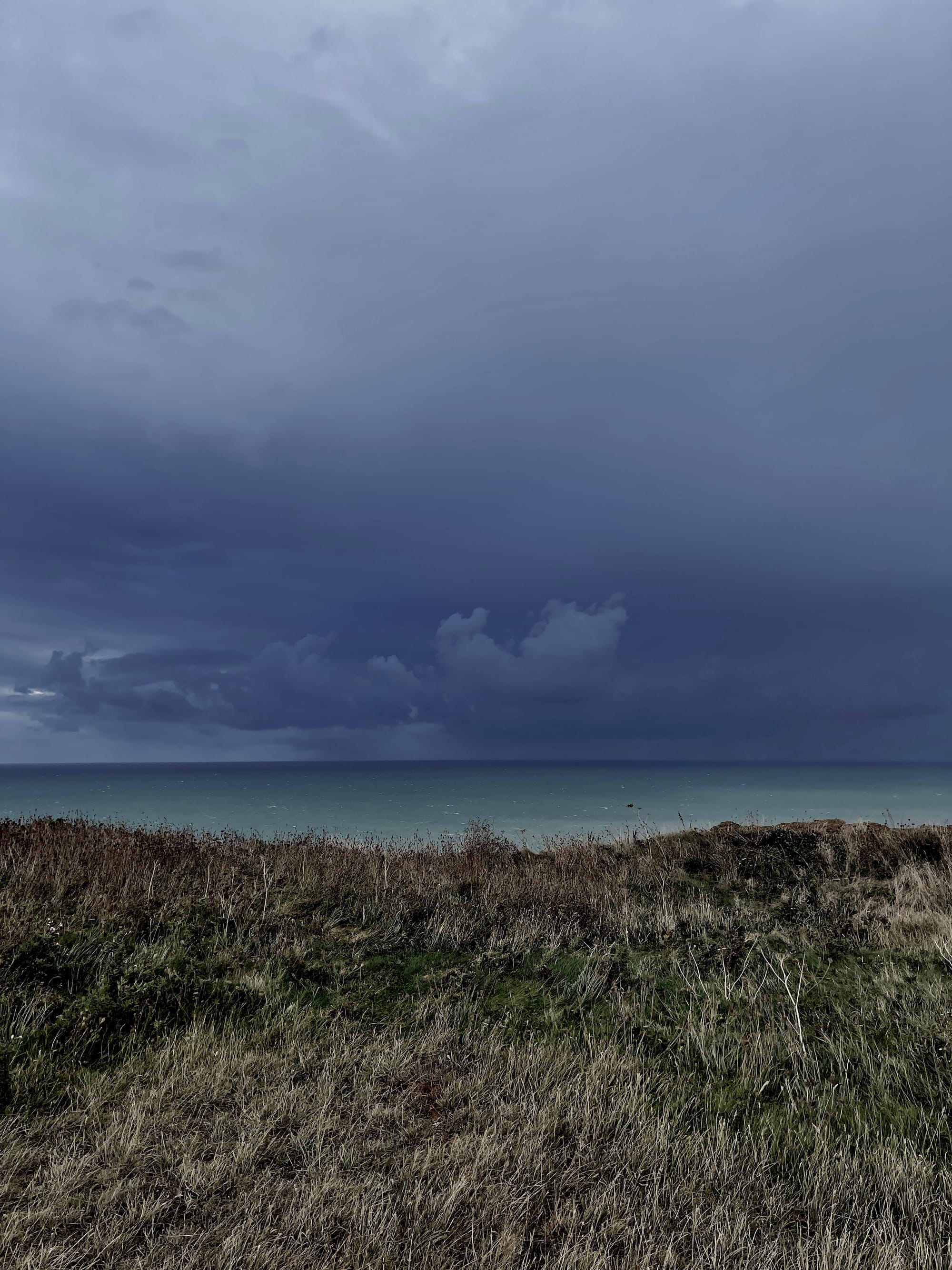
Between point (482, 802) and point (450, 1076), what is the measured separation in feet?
244

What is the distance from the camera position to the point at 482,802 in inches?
3132

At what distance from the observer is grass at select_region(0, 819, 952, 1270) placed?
15.6 ft

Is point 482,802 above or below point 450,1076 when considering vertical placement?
below

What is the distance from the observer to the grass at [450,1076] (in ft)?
15.6

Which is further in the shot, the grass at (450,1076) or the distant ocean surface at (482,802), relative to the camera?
the distant ocean surface at (482,802)

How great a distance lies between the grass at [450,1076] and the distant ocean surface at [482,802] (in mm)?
13933

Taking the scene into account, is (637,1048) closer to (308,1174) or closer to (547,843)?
(308,1174)

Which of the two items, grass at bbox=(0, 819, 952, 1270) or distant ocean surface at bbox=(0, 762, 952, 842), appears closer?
grass at bbox=(0, 819, 952, 1270)

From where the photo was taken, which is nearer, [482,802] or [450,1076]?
[450,1076]

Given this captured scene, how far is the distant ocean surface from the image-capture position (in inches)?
2063

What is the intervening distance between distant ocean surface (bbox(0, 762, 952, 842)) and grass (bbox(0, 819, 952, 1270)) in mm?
13933

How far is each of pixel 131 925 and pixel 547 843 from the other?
1644 cm

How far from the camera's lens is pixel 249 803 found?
260 ft

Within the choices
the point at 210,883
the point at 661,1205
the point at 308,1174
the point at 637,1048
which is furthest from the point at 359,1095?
the point at 210,883
